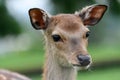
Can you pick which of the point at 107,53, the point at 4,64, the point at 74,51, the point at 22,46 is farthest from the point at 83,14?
the point at 22,46

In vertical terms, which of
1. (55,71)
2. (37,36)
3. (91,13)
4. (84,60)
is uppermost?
(91,13)

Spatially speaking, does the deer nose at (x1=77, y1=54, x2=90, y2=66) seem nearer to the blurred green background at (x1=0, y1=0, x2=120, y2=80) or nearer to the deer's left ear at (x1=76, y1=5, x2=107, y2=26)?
the deer's left ear at (x1=76, y1=5, x2=107, y2=26)

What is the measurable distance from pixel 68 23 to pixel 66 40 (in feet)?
0.87

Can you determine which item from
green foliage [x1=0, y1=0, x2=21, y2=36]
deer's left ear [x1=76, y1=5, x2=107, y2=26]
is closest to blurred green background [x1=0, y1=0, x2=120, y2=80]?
green foliage [x1=0, y1=0, x2=21, y2=36]

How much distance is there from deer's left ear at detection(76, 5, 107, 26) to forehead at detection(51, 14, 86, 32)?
16cm

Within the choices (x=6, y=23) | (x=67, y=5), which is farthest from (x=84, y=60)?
(x=67, y=5)

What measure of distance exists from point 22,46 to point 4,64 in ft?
17.7

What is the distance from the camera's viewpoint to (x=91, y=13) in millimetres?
8906

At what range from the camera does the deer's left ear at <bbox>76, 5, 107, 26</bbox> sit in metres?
8.80

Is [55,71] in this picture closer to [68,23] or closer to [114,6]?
[68,23]

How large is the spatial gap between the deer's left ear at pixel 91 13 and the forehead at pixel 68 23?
155 mm

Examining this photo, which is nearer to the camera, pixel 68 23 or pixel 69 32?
pixel 69 32

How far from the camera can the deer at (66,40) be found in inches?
317

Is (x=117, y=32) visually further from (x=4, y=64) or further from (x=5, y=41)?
(x=4, y=64)
